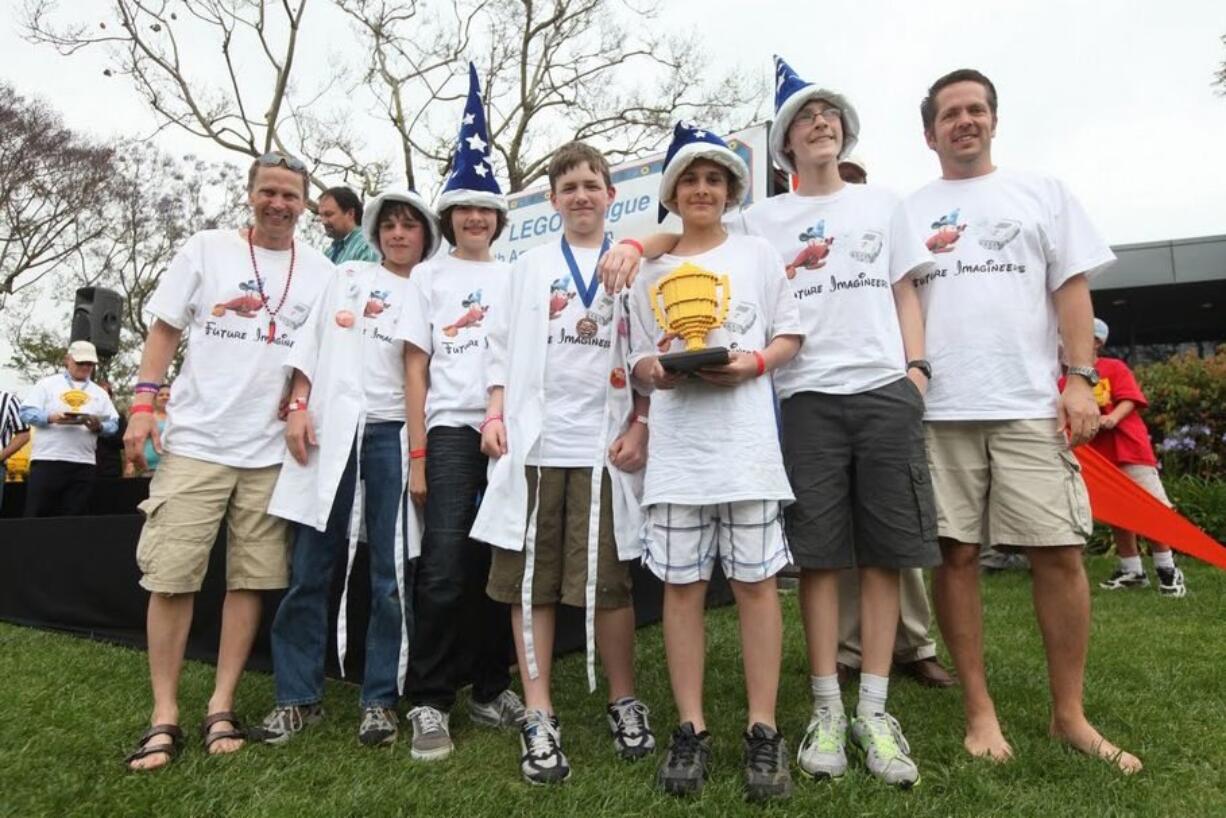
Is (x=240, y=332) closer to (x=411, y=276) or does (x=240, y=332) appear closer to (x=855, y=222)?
(x=411, y=276)

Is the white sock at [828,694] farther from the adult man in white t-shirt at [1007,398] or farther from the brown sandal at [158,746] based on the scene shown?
the brown sandal at [158,746]

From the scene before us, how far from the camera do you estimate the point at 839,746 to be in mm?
2373

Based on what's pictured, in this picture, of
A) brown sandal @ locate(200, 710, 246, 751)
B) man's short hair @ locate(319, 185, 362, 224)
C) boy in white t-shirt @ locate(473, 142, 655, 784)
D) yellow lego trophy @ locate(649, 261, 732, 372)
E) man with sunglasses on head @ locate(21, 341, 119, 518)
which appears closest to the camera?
yellow lego trophy @ locate(649, 261, 732, 372)

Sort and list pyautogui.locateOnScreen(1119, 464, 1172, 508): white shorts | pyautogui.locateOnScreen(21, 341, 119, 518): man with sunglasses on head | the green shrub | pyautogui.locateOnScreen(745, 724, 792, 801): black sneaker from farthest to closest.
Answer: the green shrub → pyautogui.locateOnScreen(21, 341, 119, 518): man with sunglasses on head → pyautogui.locateOnScreen(1119, 464, 1172, 508): white shorts → pyautogui.locateOnScreen(745, 724, 792, 801): black sneaker

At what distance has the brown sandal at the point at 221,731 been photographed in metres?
2.76

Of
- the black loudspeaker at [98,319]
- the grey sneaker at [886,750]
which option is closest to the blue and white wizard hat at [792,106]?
the grey sneaker at [886,750]

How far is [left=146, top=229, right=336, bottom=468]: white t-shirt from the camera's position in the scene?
9.51 ft

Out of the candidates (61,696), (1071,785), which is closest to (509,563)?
(1071,785)

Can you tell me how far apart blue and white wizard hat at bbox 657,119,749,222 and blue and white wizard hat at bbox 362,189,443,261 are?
0.97 metres

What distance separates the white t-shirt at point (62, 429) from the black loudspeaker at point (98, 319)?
2176 millimetres

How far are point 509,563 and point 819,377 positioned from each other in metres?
1.13

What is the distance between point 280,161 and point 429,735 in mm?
2083

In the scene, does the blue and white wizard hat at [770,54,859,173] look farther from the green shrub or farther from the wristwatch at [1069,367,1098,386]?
the green shrub

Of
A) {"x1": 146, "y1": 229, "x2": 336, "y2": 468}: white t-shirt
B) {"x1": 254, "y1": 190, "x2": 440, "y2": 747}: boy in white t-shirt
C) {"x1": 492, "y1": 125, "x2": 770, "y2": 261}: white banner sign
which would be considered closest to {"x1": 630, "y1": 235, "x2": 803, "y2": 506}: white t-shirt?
{"x1": 254, "y1": 190, "x2": 440, "y2": 747}: boy in white t-shirt
